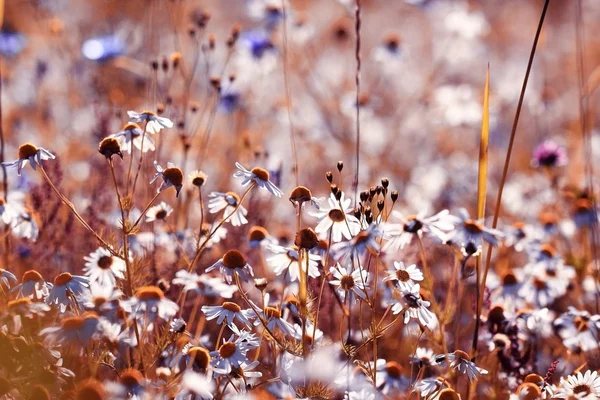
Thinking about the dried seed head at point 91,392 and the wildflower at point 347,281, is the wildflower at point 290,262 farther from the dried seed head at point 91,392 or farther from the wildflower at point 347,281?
the dried seed head at point 91,392

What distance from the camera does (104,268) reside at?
183 cm

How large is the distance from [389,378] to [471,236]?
1.72ft

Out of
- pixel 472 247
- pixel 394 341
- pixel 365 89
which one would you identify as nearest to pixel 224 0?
pixel 365 89

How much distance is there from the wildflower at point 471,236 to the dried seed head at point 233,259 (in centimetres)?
45

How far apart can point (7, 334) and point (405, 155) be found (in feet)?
11.8

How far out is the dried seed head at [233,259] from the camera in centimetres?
170

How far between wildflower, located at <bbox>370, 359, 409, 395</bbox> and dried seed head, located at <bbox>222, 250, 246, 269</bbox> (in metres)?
0.47

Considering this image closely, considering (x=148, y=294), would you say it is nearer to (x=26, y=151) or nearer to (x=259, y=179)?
(x=259, y=179)

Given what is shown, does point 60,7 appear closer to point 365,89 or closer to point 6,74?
point 6,74

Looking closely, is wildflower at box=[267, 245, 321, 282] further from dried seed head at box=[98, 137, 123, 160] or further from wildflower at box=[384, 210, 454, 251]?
dried seed head at box=[98, 137, 123, 160]

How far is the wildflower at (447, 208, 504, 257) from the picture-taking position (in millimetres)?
1581

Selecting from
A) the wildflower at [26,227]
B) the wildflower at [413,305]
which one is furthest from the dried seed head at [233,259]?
the wildflower at [26,227]

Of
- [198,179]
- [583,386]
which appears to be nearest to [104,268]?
[198,179]

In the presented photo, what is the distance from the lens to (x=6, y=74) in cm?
396
